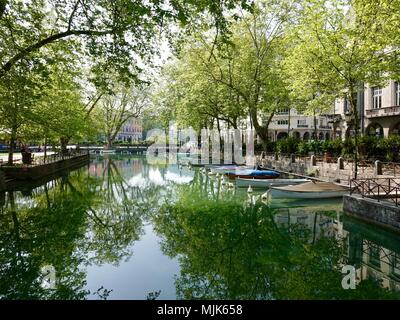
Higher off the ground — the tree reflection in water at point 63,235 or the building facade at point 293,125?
the building facade at point 293,125

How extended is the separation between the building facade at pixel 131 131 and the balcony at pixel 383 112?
4350 inches

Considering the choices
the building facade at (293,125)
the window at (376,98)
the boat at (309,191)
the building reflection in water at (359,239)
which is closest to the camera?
the building reflection in water at (359,239)

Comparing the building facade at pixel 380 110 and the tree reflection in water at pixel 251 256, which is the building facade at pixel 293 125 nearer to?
the building facade at pixel 380 110

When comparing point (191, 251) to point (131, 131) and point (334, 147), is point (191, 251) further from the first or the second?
point (131, 131)

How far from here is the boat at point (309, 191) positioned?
22.8 meters

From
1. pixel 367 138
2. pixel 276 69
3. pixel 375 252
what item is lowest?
pixel 375 252

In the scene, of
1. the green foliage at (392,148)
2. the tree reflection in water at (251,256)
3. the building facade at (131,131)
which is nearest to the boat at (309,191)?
the tree reflection in water at (251,256)

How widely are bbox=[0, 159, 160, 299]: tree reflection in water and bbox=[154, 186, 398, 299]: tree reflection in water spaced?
2141mm

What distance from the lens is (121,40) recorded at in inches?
650

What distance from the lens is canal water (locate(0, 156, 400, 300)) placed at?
9.79 meters

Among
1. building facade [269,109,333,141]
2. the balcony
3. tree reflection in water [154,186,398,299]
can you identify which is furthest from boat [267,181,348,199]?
building facade [269,109,333,141]
